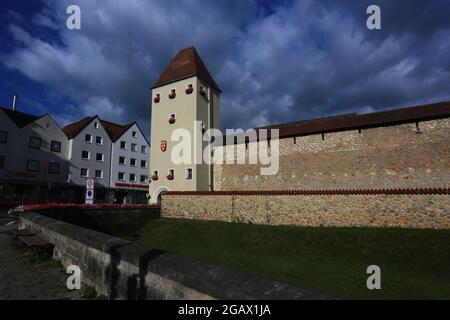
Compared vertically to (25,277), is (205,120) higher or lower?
higher

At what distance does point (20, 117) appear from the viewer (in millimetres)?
32969

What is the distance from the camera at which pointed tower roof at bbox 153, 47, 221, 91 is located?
27188 millimetres

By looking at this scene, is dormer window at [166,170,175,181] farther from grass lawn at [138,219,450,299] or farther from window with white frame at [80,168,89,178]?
window with white frame at [80,168,89,178]

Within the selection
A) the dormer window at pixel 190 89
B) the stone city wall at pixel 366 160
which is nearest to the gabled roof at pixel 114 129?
the dormer window at pixel 190 89

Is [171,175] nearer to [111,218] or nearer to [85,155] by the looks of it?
[111,218]

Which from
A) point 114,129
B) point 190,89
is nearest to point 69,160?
point 114,129

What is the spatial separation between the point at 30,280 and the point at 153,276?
3637 mm

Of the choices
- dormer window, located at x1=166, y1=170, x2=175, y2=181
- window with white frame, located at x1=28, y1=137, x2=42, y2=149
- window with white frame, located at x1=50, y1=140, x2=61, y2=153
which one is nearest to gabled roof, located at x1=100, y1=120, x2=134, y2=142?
window with white frame, located at x1=50, y1=140, x2=61, y2=153

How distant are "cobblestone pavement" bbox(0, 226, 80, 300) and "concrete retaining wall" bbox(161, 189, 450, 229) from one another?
12.3 m

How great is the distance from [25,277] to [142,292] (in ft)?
11.9
